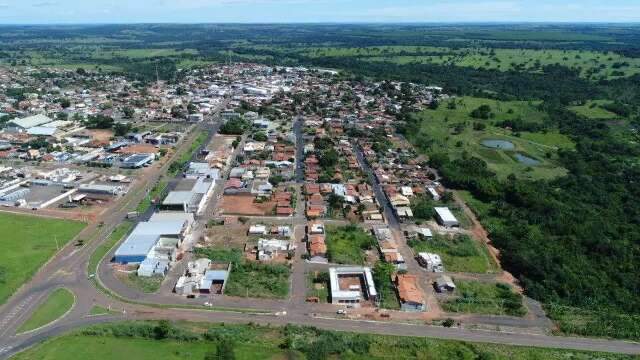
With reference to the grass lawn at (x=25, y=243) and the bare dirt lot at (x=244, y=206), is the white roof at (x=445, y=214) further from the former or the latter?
the grass lawn at (x=25, y=243)

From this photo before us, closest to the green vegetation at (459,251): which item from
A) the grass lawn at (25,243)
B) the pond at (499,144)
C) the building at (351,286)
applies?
the building at (351,286)

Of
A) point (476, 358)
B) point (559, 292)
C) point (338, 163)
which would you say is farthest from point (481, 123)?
point (476, 358)

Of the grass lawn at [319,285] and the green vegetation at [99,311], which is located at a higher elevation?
the green vegetation at [99,311]

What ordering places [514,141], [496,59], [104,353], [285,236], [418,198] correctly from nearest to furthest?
[104,353] → [285,236] → [418,198] → [514,141] → [496,59]

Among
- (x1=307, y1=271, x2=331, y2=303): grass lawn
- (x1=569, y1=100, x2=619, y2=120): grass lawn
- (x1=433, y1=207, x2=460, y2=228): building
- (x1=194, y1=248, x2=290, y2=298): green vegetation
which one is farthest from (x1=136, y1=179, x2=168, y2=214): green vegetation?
(x1=569, y1=100, x2=619, y2=120): grass lawn

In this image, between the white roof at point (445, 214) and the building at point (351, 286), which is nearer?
the building at point (351, 286)

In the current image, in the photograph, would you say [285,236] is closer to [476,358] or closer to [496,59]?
[476,358]

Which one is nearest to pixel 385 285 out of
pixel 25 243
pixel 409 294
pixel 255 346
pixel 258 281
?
pixel 409 294
